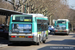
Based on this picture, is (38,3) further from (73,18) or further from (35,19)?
(35,19)

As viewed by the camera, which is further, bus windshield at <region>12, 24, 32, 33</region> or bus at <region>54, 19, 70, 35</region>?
bus at <region>54, 19, 70, 35</region>

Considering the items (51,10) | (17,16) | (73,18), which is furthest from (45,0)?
(17,16)

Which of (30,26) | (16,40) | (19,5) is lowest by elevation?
(16,40)

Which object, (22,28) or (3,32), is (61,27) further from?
(22,28)

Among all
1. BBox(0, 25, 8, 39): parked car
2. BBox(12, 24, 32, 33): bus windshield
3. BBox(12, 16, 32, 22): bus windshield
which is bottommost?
BBox(0, 25, 8, 39): parked car

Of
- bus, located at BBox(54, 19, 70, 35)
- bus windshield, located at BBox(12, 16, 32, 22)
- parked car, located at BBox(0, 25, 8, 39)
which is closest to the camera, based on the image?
bus windshield, located at BBox(12, 16, 32, 22)

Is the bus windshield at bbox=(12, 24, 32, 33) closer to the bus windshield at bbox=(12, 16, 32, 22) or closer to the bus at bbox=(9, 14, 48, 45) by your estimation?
the bus at bbox=(9, 14, 48, 45)

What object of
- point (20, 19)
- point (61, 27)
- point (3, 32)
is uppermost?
point (20, 19)

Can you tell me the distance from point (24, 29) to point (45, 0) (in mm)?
31903

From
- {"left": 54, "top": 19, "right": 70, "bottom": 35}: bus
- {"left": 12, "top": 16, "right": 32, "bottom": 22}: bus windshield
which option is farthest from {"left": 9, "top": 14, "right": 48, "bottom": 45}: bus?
{"left": 54, "top": 19, "right": 70, "bottom": 35}: bus

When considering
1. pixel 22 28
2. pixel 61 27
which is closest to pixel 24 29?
pixel 22 28

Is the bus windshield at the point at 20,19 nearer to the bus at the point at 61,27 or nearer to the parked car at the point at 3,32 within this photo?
the parked car at the point at 3,32

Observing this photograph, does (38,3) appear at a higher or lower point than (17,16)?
higher

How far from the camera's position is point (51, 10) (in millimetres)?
57344
